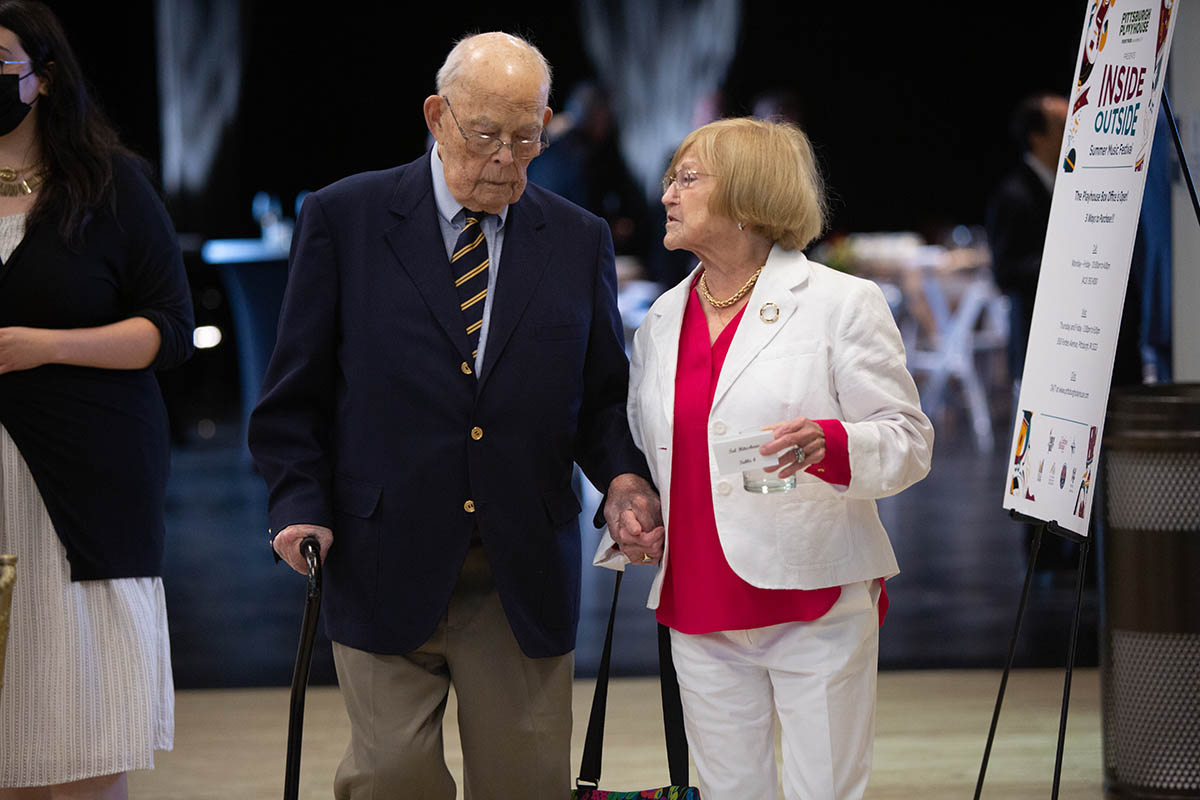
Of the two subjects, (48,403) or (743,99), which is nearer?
(48,403)

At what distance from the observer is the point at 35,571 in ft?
8.23

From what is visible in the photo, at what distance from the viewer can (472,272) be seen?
2.41 metres

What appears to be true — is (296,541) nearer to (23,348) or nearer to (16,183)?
(23,348)

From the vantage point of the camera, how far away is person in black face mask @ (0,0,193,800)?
98.1 inches

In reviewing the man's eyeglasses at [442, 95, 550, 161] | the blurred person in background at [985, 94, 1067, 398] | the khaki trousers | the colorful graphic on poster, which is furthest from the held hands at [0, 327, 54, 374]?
the blurred person in background at [985, 94, 1067, 398]

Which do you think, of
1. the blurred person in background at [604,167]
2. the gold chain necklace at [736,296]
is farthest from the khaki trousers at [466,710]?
the blurred person in background at [604,167]

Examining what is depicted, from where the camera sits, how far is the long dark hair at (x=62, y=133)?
254cm

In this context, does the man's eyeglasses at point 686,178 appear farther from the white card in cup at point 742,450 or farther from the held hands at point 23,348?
the held hands at point 23,348

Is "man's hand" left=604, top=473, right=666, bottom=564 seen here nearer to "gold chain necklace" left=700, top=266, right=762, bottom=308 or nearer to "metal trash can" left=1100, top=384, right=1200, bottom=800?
"gold chain necklace" left=700, top=266, right=762, bottom=308

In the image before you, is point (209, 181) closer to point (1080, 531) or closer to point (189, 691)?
point (189, 691)

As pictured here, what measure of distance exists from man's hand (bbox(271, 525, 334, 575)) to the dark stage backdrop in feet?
25.4

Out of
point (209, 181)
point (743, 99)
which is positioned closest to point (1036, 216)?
point (743, 99)

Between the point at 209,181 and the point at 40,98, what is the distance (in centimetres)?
773

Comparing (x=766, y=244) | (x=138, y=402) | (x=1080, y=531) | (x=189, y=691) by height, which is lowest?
(x=189, y=691)
